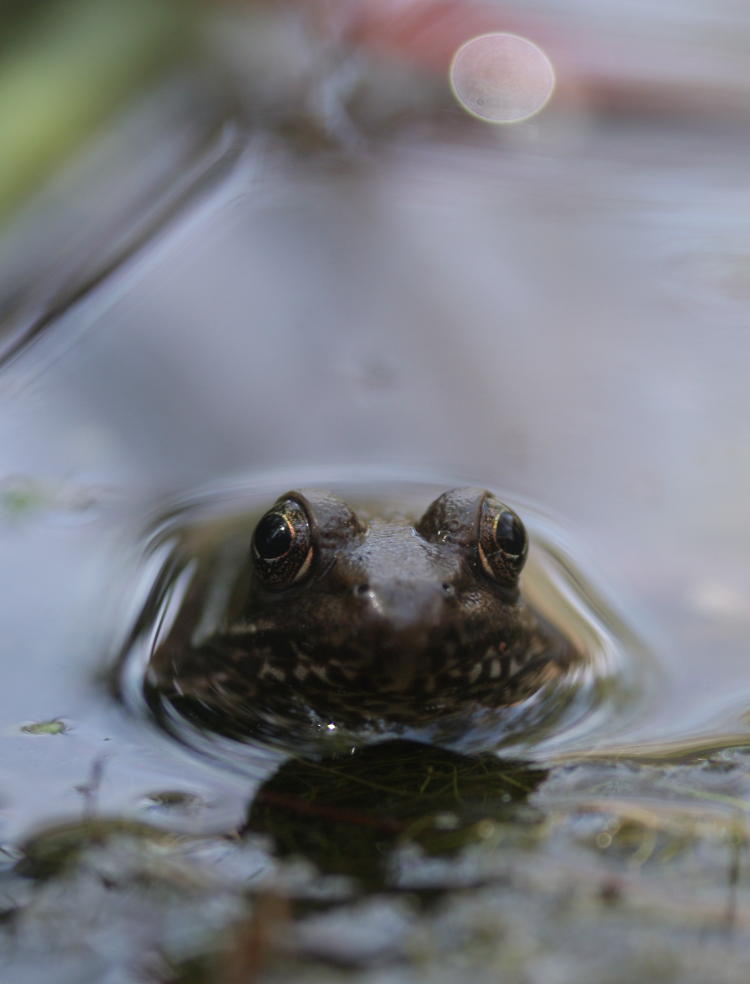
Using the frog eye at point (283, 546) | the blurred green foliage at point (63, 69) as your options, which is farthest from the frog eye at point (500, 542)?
the blurred green foliage at point (63, 69)

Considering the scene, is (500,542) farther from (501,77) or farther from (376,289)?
(501,77)

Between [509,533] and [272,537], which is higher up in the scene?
[509,533]

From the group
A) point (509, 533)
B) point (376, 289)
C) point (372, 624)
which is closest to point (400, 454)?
point (376, 289)

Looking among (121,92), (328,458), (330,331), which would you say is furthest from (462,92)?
(328,458)

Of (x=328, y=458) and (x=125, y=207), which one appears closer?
(x=328, y=458)

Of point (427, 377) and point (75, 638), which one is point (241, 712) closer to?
point (75, 638)

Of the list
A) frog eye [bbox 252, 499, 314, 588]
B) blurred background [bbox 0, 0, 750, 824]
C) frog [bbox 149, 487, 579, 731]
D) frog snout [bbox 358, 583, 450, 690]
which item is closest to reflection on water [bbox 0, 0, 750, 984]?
blurred background [bbox 0, 0, 750, 824]
